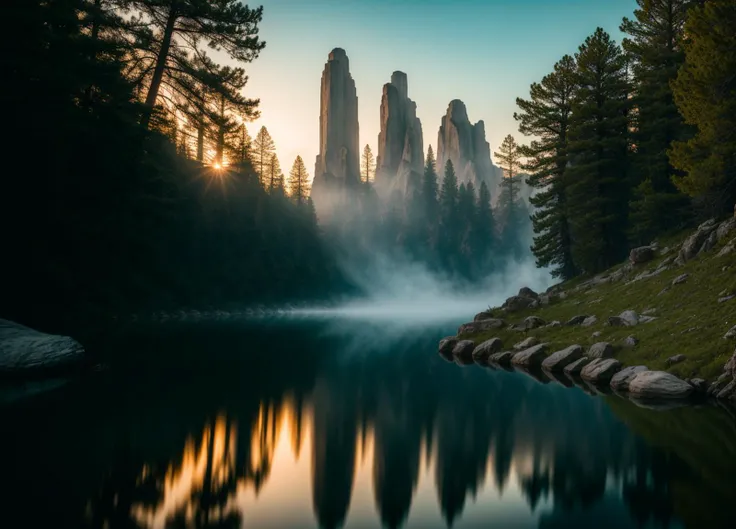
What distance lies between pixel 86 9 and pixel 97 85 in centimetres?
376

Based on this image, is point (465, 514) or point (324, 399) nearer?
point (465, 514)

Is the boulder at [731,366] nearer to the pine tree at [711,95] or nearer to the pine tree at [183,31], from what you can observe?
the pine tree at [711,95]

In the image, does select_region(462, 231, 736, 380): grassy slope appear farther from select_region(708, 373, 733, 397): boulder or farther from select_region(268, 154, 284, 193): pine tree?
select_region(268, 154, 284, 193): pine tree

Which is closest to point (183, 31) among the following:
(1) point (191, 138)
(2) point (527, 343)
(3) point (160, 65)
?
(3) point (160, 65)

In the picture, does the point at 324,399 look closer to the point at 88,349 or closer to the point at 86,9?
the point at 88,349

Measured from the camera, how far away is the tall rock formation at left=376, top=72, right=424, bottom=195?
514 feet

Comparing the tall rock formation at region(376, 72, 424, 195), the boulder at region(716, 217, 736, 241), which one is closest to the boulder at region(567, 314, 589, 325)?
the boulder at region(716, 217, 736, 241)

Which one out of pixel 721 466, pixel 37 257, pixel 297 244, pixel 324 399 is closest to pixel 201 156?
pixel 297 244

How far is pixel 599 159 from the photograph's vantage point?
40.6 m

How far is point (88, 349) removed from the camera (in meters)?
25.7

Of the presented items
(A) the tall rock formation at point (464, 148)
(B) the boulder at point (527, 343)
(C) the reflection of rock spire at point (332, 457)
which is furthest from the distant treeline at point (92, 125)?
(A) the tall rock formation at point (464, 148)

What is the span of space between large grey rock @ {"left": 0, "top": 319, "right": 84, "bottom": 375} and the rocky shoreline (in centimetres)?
1795

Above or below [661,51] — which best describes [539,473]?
below

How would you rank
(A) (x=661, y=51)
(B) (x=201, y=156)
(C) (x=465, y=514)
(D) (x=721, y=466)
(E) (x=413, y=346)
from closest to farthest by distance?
1. (C) (x=465, y=514)
2. (D) (x=721, y=466)
3. (E) (x=413, y=346)
4. (A) (x=661, y=51)
5. (B) (x=201, y=156)
